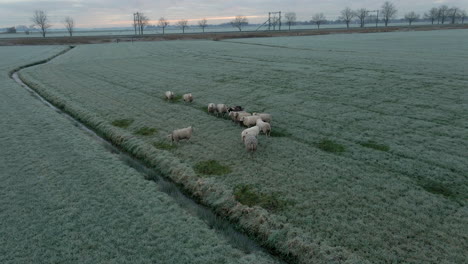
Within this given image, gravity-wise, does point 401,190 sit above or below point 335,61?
below

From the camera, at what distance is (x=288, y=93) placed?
2697cm

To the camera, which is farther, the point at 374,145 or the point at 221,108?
the point at 221,108

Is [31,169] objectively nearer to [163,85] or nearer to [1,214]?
[1,214]

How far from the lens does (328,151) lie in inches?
620

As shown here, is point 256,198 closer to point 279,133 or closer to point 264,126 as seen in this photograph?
point 264,126

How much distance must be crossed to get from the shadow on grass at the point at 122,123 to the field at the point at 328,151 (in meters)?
0.43

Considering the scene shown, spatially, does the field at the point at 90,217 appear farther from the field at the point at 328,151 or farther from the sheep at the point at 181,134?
the sheep at the point at 181,134

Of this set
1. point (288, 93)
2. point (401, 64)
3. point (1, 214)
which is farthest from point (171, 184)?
point (401, 64)

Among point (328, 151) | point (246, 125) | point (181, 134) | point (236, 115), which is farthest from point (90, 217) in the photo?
point (236, 115)

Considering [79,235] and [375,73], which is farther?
[375,73]

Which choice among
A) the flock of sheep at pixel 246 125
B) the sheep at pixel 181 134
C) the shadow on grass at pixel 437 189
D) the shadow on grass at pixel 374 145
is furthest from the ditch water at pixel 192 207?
the shadow on grass at pixel 374 145

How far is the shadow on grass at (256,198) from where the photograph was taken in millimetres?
11562

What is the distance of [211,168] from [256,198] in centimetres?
341

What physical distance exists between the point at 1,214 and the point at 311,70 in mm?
31774
